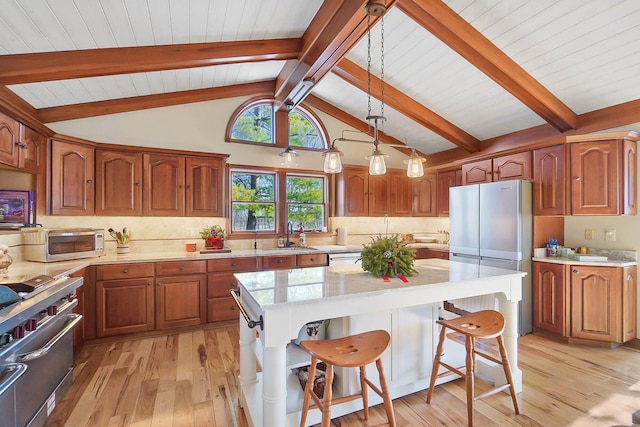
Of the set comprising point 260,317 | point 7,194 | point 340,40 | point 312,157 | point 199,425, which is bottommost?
point 199,425

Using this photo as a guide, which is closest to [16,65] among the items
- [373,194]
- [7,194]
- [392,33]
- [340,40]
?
[7,194]

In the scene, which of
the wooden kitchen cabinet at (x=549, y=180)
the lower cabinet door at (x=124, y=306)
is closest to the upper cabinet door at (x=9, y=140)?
the lower cabinet door at (x=124, y=306)

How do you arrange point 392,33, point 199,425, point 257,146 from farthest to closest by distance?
point 257,146
point 392,33
point 199,425

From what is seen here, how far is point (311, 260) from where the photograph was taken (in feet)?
13.8

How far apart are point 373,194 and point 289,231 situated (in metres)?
1.56

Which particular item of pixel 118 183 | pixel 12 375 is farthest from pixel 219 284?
pixel 12 375

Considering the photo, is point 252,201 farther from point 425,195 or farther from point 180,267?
point 425,195

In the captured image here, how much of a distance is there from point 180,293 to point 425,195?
13.8 feet

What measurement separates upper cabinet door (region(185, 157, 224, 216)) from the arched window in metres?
0.60

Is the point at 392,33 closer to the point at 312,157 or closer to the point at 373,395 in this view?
the point at 312,157

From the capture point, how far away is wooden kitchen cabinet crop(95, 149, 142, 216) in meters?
3.51

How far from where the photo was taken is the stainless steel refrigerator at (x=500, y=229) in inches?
138

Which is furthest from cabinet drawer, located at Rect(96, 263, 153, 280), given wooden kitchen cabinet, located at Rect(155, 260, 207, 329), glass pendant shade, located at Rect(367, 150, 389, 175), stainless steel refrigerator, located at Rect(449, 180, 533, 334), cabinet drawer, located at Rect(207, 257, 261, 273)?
stainless steel refrigerator, located at Rect(449, 180, 533, 334)

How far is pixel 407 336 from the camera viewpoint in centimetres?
226
